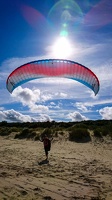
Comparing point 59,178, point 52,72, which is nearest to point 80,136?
point 52,72

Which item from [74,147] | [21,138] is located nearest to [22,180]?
[74,147]

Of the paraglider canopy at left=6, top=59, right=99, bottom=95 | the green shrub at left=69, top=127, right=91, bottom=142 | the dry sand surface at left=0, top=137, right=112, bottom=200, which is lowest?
the dry sand surface at left=0, top=137, right=112, bottom=200

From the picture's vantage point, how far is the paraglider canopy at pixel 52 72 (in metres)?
12.8

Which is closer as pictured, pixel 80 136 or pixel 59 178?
pixel 59 178

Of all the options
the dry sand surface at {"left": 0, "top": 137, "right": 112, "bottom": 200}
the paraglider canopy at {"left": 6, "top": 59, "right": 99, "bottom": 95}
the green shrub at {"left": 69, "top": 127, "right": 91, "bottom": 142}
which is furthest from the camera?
the green shrub at {"left": 69, "top": 127, "right": 91, "bottom": 142}

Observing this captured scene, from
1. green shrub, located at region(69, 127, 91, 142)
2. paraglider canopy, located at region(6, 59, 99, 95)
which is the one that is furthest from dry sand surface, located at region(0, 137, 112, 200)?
green shrub, located at region(69, 127, 91, 142)

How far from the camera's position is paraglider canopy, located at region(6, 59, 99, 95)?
12.8 meters

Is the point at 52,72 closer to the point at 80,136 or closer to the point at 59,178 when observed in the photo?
the point at 80,136

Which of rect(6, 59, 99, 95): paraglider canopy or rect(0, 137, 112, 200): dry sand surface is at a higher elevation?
rect(6, 59, 99, 95): paraglider canopy

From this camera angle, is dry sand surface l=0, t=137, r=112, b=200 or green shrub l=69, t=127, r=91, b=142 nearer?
dry sand surface l=0, t=137, r=112, b=200

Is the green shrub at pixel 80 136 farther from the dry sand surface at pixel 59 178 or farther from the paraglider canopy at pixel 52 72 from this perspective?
the paraglider canopy at pixel 52 72

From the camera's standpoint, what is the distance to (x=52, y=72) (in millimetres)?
13758

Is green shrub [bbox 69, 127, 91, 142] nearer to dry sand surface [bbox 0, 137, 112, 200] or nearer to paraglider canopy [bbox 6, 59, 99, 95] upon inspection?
dry sand surface [bbox 0, 137, 112, 200]

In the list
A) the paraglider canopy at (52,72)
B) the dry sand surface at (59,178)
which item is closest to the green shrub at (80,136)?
the dry sand surface at (59,178)
